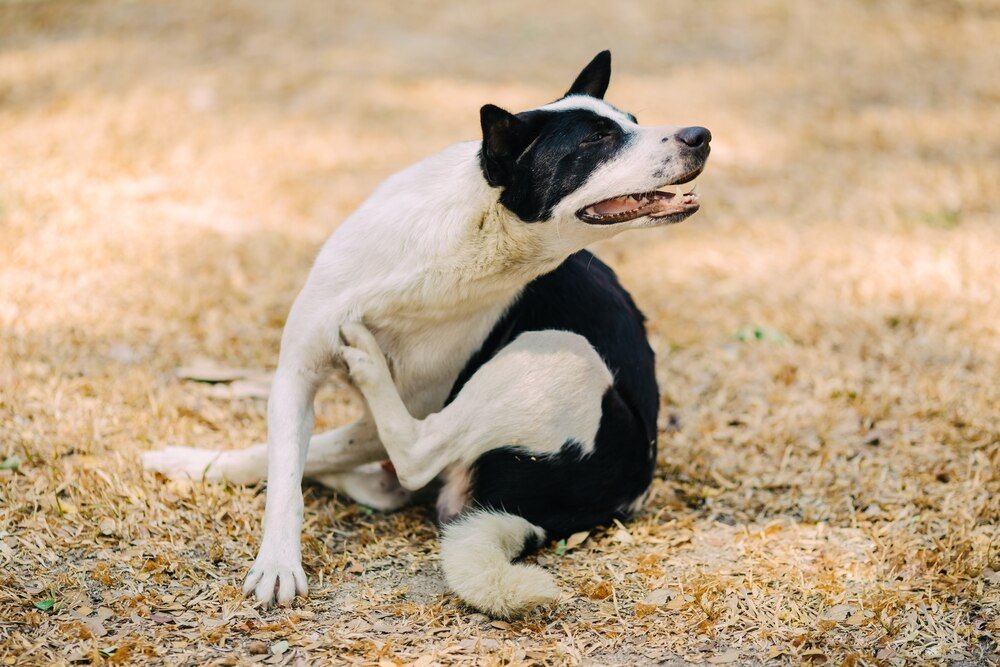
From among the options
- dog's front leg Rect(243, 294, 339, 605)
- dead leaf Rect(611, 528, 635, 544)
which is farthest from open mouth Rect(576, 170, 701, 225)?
dead leaf Rect(611, 528, 635, 544)

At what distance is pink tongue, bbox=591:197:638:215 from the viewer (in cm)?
279

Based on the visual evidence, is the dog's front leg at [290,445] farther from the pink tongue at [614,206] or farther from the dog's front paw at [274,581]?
the pink tongue at [614,206]

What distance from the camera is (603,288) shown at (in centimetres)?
326

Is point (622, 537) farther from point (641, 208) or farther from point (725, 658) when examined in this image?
point (641, 208)

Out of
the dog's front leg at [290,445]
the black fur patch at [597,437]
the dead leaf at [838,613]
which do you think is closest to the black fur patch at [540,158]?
the black fur patch at [597,437]

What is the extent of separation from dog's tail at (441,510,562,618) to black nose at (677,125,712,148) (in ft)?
4.27

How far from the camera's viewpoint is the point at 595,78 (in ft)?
10.2

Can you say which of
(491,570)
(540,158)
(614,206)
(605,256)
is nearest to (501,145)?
(540,158)

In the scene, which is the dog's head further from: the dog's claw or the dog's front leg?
the dog's claw

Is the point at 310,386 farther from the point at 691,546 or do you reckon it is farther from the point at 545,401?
the point at 691,546

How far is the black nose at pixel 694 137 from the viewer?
9.00 ft

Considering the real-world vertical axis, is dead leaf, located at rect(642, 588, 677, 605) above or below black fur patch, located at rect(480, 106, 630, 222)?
below

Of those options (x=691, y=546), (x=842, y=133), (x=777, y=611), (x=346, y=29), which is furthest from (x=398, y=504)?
(x=346, y=29)

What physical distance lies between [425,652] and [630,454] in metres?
0.98
